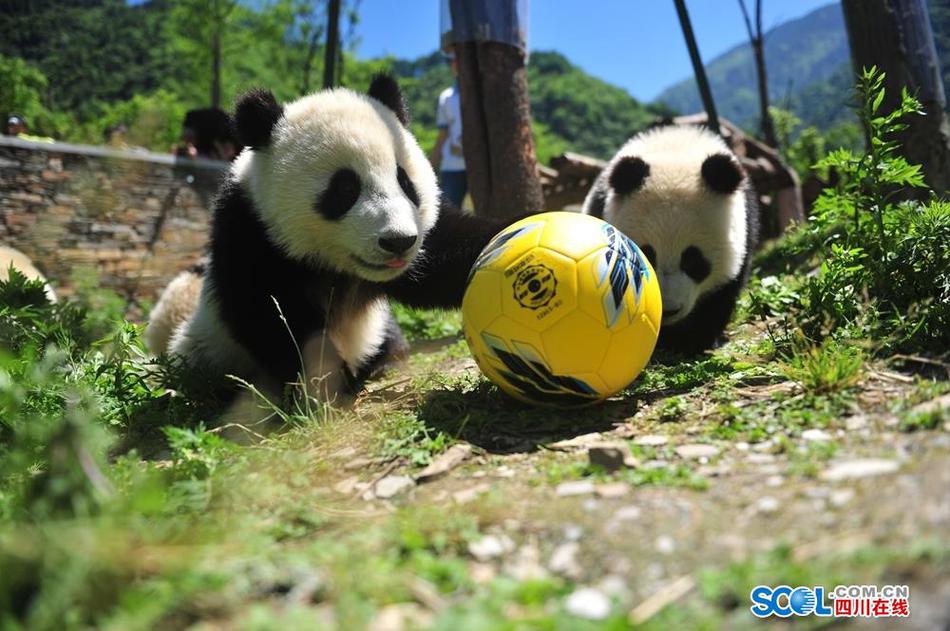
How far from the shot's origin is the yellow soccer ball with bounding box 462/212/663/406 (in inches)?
111

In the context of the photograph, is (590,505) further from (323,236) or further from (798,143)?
(798,143)

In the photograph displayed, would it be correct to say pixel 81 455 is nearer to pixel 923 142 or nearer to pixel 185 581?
pixel 185 581

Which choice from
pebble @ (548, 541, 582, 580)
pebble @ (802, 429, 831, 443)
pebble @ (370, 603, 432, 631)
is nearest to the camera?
pebble @ (370, 603, 432, 631)

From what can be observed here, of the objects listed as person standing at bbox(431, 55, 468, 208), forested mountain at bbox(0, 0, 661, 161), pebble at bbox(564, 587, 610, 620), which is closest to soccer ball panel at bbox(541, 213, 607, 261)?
pebble at bbox(564, 587, 610, 620)

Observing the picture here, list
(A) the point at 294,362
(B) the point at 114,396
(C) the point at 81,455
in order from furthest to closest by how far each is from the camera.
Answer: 1. (B) the point at 114,396
2. (A) the point at 294,362
3. (C) the point at 81,455

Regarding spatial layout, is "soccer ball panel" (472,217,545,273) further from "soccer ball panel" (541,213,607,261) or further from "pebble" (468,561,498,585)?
"pebble" (468,561,498,585)

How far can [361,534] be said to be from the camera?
6.27 feet

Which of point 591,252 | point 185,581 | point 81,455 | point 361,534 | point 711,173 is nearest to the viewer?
point 185,581

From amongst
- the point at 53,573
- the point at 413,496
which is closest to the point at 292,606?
the point at 53,573

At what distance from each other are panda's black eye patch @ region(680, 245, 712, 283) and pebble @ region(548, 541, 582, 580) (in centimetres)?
276

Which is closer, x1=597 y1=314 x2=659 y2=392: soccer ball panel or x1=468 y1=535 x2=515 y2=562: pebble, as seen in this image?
x1=468 y1=535 x2=515 y2=562: pebble

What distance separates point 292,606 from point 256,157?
2.65 meters

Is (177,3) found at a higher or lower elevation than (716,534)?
higher

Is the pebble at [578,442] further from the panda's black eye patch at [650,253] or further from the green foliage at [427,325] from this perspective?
the green foliage at [427,325]
